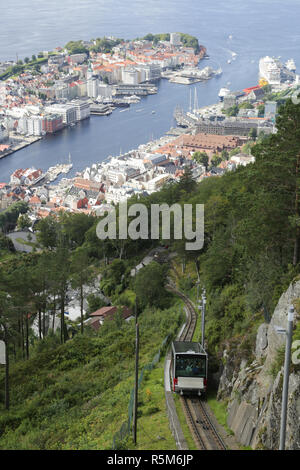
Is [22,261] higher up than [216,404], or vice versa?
[216,404]

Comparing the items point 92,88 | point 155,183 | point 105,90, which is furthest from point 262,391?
point 92,88

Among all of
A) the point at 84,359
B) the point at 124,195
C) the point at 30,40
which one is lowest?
the point at 124,195

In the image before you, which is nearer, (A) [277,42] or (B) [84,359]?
(B) [84,359]

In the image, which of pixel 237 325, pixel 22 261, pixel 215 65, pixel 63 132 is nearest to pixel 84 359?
pixel 237 325

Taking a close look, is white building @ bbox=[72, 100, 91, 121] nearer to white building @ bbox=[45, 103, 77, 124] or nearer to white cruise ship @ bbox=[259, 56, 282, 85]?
white building @ bbox=[45, 103, 77, 124]

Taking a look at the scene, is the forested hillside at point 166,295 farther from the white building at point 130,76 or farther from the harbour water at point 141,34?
the white building at point 130,76

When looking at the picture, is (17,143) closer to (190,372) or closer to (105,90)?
(105,90)

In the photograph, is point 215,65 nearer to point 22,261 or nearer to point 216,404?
point 22,261

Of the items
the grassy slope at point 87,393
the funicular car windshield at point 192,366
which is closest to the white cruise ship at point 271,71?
the grassy slope at point 87,393
